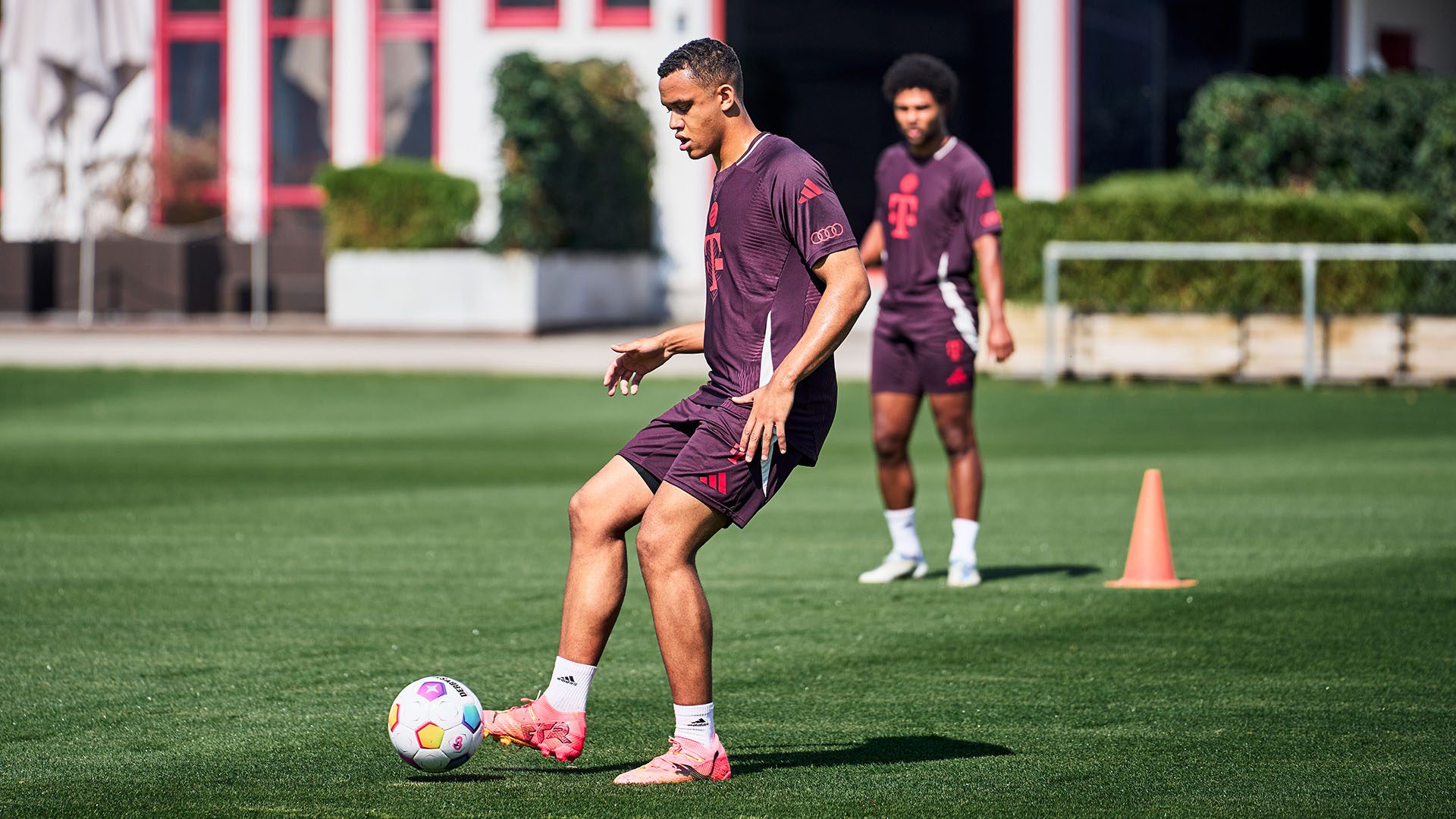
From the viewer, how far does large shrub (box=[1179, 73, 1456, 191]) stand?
22094mm

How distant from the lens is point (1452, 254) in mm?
18281

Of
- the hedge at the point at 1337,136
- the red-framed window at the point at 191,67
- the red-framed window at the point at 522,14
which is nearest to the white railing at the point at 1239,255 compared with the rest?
the hedge at the point at 1337,136

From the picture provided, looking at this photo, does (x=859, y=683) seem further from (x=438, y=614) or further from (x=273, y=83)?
(x=273, y=83)

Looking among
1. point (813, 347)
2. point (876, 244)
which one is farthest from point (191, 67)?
point (813, 347)

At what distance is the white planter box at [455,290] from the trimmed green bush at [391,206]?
0.86 feet

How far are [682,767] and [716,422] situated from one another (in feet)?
2.97

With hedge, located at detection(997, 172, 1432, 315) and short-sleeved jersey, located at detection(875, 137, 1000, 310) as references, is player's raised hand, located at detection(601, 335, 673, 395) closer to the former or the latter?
short-sleeved jersey, located at detection(875, 137, 1000, 310)

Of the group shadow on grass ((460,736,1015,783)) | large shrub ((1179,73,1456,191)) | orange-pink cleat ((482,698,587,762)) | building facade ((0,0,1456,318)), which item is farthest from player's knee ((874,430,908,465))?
building facade ((0,0,1456,318))

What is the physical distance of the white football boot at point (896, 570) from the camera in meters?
8.45

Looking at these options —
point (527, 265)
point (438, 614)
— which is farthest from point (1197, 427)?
point (527, 265)

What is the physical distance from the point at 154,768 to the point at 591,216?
22.2 meters

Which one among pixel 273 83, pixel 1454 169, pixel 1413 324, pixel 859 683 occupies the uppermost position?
pixel 273 83

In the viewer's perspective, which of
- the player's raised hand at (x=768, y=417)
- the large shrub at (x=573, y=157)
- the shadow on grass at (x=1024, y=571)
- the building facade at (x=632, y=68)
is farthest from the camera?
the building facade at (x=632, y=68)

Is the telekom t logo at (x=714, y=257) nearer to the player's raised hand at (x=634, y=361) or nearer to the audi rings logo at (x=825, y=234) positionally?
the audi rings logo at (x=825, y=234)
